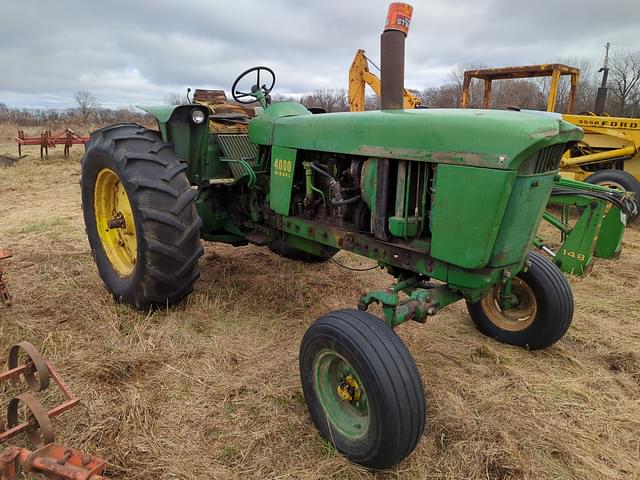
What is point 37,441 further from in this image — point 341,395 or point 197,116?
point 197,116

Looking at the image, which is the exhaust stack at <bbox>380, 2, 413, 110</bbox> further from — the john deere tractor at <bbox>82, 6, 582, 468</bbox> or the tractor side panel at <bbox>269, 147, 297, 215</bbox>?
the tractor side panel at <bbox>269, 147, 297, 215</bbox>

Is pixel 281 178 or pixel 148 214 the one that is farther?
pixel 281 178

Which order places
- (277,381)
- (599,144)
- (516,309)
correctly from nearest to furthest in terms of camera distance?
(277,381), (516,309), (599,144)

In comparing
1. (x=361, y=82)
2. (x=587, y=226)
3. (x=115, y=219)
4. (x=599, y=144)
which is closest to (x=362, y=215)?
(x=115, y=219)

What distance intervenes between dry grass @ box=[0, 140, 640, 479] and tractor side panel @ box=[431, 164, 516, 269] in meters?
0.85

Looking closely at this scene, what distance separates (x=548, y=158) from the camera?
2.16m

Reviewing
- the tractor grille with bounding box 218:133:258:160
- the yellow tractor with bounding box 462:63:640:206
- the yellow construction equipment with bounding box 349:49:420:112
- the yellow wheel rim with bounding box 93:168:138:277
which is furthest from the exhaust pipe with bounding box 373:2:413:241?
the yellow construction equipment with bounding box 349:49:420:112

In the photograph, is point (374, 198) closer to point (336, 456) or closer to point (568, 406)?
point (336, 456)

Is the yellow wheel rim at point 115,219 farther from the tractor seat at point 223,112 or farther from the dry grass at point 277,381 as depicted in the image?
the tractor seat at point 223,112

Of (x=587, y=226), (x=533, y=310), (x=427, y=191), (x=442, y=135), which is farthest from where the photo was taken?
(x=587, y=226)

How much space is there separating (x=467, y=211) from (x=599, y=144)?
22.2 ft

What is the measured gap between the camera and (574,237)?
12.0ft

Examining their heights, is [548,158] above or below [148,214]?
above

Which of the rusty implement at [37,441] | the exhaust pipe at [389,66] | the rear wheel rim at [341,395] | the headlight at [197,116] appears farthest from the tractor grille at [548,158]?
the headlight at [197,116]
